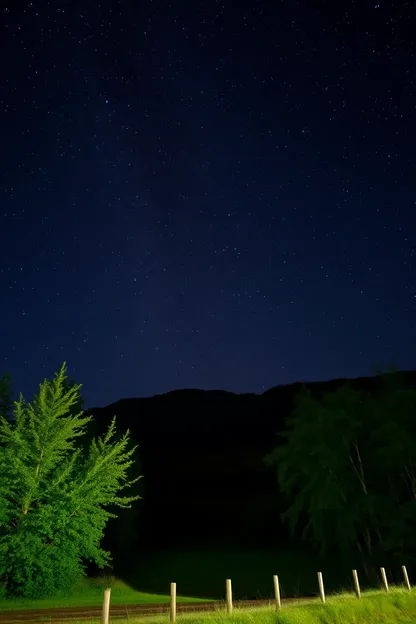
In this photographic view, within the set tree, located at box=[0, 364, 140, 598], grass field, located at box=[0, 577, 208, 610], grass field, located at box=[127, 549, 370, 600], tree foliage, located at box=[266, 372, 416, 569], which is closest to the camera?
grass field, located at box=[0, 577, 208, 610]

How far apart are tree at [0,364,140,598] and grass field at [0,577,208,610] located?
23.6 inches

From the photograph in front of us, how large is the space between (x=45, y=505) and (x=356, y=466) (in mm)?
24726

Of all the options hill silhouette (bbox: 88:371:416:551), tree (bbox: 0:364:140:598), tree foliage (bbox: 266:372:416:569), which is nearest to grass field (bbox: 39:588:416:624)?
tree (bbox: 0:364:140:598)

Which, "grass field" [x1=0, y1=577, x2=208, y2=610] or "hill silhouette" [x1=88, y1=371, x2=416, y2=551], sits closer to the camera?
"grass field" [x1=0, y1=577, x2=208, y2=610]

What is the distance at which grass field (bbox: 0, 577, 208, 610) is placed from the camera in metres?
23.6

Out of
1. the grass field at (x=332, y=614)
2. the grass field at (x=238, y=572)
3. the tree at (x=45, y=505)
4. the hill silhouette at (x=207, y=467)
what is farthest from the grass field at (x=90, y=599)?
Answer: the hill silhouette at (x=207, y=467)

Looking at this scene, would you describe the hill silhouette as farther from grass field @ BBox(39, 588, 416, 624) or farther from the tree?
grass field @ BBox(39, 588, 416, 624)

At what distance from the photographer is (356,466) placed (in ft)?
138

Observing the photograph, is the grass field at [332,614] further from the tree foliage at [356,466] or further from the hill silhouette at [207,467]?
the hill silhouette at [207,467]

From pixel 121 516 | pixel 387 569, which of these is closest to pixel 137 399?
pixel 121 516

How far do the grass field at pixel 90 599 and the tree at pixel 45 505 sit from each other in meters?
0.60

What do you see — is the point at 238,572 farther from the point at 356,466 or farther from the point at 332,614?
the point at 332,614

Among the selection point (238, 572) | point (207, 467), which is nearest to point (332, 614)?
point (238, 572)

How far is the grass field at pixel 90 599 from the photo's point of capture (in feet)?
77.5
